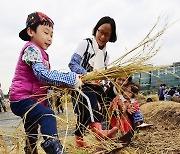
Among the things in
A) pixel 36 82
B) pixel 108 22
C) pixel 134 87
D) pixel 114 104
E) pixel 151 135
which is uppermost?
pixel 108 22

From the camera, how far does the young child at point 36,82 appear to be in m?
2.30

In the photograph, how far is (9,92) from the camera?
2500 millimetres

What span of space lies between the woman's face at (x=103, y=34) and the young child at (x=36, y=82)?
701 mm

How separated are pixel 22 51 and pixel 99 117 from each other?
0.90m

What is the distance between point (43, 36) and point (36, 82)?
315mm

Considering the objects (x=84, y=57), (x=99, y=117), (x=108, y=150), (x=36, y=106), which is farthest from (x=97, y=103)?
(x=36, y=106)

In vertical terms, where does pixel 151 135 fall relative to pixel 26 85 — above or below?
below

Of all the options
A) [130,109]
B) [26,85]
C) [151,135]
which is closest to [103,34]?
[130,109]

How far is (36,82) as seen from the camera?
2.47m

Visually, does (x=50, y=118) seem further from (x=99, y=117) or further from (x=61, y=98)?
(x=99, y=117)

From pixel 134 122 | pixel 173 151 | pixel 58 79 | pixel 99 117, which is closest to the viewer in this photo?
pixel 58 79

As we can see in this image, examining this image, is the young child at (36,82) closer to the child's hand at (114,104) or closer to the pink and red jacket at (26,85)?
the pink and red jacket at (26,85)

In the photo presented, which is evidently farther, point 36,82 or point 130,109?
point 130,109

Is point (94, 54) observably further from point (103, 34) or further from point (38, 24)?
point (38, 24)
